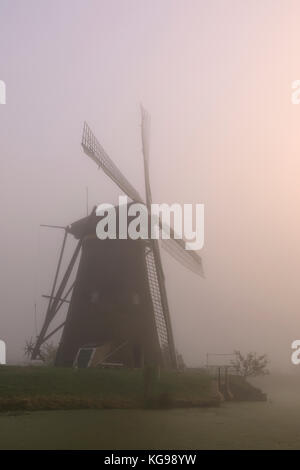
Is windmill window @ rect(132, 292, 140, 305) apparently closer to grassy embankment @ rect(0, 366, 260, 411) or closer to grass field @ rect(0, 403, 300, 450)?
grassy embankment @ rect(0, 366, 260, 411)

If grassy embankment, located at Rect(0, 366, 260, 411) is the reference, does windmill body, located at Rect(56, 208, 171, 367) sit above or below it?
above

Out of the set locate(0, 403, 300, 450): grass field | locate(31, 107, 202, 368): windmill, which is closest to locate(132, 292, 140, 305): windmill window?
locate(31, 107, 202, 368): windmill

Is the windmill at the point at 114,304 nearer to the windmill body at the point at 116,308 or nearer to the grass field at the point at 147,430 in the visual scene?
the windmill body at the point at 116,308

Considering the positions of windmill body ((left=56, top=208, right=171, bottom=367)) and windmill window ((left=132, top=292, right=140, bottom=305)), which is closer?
windmill body ((left=56, top=208, right=171, bottom=367))

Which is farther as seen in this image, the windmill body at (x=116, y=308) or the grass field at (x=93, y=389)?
the windmill body at (x=116, y=308)

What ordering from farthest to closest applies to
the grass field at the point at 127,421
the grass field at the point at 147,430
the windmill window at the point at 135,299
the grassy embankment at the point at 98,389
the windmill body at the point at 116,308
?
the windmill window at the point at 135,299 → the windmill body at the point at 116,308 → the grassy embankment at the point at 98,389 → the grass field at the point at 127,421 → the grass field at the point at 147,430

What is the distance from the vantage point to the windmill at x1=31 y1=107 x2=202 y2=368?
25.5m

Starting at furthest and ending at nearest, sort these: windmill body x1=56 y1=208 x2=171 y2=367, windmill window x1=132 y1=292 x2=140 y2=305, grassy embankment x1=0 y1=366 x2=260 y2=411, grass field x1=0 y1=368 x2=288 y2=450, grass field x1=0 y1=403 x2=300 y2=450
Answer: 1. windmill window x1=132 y1=292 x2=140 y2=305
2. windmill body x1=56 y1=208 x2=171 y2=367
3. grassy embankment x1=0 y1=366 x2=260 y2=411
4. grass field x1=0 y1=368 x2=288 y2=450
5. grass field x1=0 y1=403 x2=300 y2=450

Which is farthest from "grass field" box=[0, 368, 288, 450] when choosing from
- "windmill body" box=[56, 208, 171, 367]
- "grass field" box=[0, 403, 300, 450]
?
"windmill body" box=[56, 208, 171, 367]

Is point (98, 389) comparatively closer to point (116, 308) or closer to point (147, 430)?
point (116, 308)

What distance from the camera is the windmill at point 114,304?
25469 mm

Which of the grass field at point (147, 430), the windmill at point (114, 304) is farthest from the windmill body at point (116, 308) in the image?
the grass field at point (147, 430)

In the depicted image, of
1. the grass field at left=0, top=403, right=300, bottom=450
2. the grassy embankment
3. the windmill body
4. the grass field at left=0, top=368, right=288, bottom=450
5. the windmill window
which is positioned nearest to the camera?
the grass field at left=0, top=403, right=300, bottom=450
